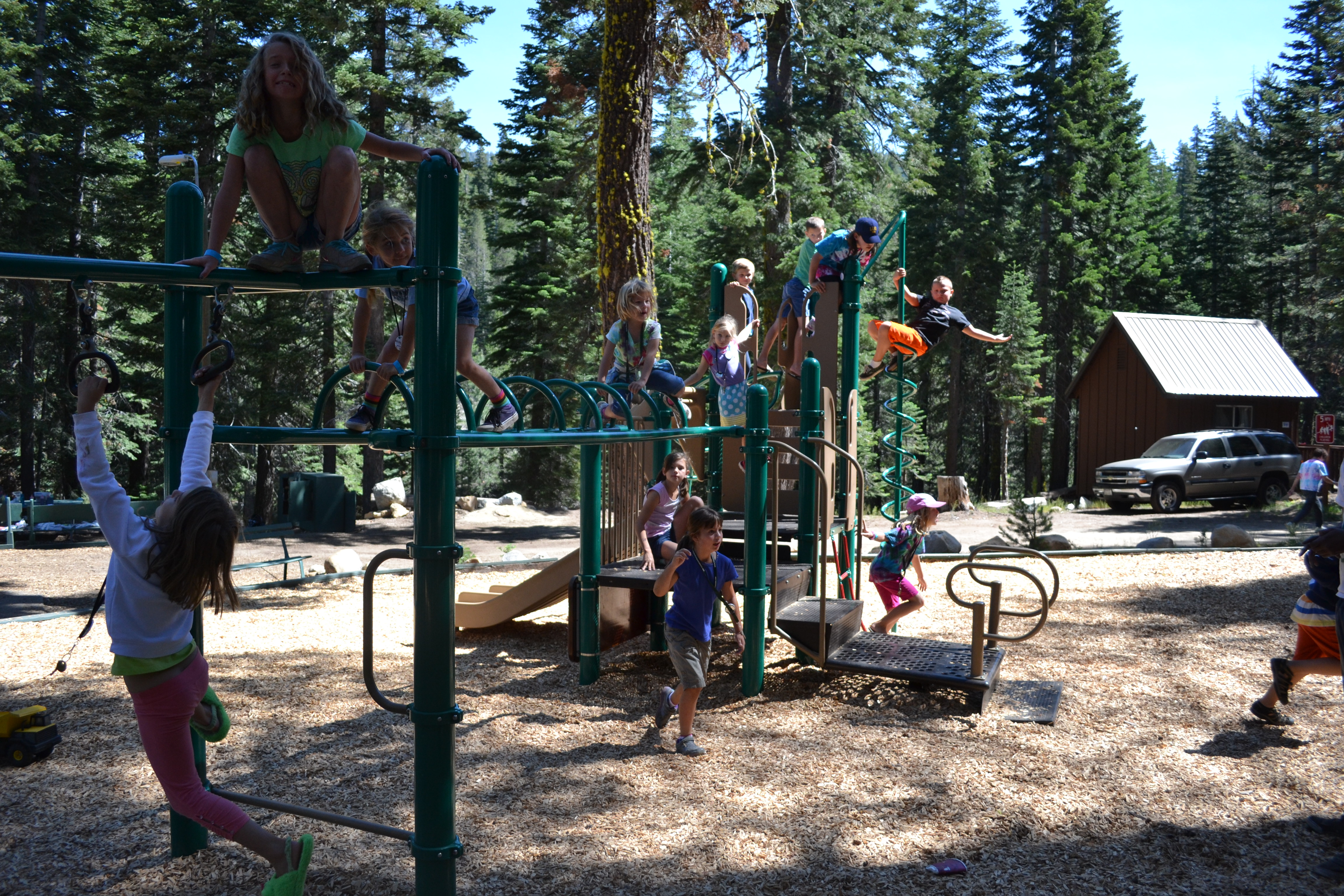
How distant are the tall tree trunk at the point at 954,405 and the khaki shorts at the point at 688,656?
26.1m

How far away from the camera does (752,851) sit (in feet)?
12.2

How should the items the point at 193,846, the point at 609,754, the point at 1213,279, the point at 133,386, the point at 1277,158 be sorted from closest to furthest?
the point at 193,846
the point at 609,754
the point at 133,386
the point at 1277,158
the point at 1213,279

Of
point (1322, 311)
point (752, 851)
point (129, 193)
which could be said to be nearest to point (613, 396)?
point (752, 851)

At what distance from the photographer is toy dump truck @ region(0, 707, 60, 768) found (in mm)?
4559

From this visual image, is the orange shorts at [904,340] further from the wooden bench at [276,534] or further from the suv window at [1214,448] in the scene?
the suv window at [1214,448]

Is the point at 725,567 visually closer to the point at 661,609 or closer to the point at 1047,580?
the point at 661,609

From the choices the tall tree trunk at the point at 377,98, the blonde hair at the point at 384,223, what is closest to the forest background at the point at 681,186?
the tall tree trunk at the point at 377,98

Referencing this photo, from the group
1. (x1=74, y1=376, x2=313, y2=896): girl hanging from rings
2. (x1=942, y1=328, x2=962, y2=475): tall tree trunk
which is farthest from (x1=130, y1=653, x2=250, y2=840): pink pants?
(x1=942, y1=328, x2=962, y2=475): tall tree trunk

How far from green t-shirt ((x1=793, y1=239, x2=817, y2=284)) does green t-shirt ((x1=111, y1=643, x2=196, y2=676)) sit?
593 cm

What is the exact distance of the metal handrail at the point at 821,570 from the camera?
5.66 meters

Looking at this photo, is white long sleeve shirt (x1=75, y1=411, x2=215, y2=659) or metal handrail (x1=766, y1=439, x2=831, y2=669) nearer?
white long sleeve shirt (x1=75, y1=411, x2=215, y2=659)

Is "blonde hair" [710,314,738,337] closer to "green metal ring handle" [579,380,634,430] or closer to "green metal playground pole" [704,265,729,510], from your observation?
"green metal playground pole" [704,265,729,510]

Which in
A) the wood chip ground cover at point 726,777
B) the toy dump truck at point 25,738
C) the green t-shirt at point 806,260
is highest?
the green t-shirt at point 806,260

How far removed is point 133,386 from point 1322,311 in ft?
96.3
